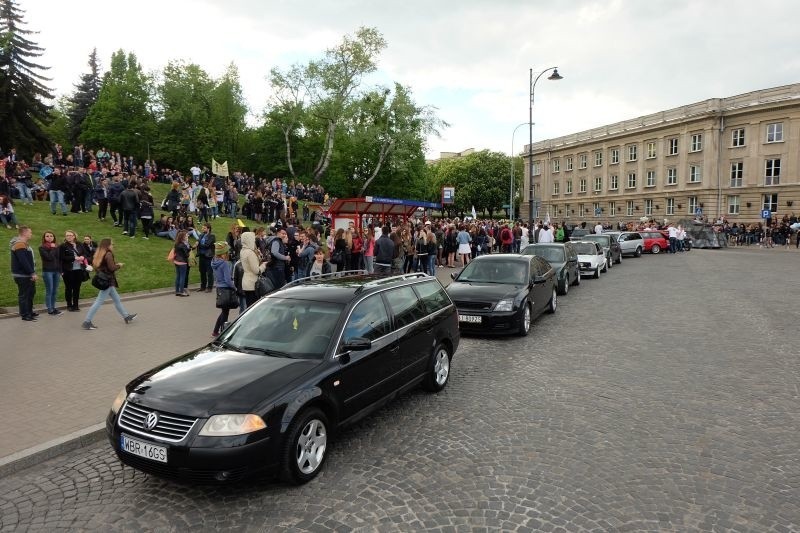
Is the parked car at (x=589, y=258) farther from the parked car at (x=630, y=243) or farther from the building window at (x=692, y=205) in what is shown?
the building window at (x=692, y=205)

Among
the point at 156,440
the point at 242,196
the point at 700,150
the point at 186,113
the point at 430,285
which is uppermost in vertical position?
the point at 186,113

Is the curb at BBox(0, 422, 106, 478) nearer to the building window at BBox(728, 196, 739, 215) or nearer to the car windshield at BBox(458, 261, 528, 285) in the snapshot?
the car windshield at BBox(458, 261, 528, 285)

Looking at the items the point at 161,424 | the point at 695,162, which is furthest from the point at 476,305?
the point at 695,162

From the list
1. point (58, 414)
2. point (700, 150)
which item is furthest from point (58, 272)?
point (700, 150)

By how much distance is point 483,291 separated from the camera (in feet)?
34.5

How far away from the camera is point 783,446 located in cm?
521

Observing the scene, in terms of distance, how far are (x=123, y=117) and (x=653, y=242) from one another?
51.1 m

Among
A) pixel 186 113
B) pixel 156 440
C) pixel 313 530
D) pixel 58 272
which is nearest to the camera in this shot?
pixel 313 530

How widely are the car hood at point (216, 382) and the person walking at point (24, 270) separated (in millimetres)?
7459

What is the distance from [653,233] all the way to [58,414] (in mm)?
37334

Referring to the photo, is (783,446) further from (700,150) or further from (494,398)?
(700,150)

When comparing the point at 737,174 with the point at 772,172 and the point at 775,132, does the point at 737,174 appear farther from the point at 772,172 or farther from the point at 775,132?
the point at 775,132

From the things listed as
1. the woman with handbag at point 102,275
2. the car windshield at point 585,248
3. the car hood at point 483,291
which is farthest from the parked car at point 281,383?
the car windshield at point 585,248

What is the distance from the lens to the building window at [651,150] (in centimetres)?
6206
